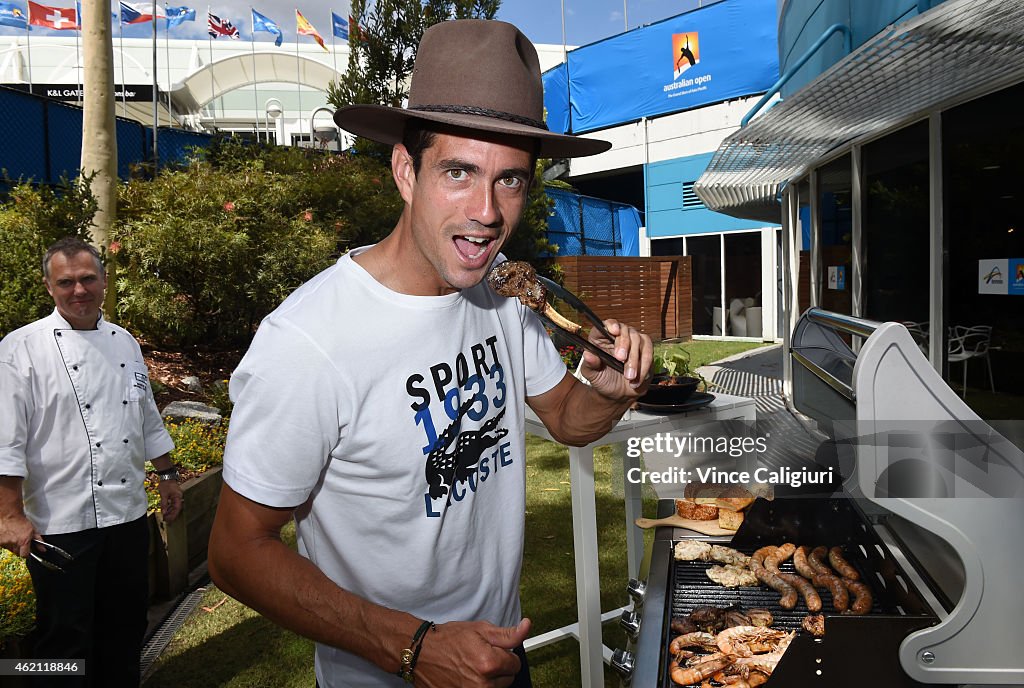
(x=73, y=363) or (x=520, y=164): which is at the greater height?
(x=520, y=164)

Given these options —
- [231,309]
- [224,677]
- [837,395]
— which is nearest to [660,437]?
[837,395]

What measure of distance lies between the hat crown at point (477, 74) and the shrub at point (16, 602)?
9.85ft

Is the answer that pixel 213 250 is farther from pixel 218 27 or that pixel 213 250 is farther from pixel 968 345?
pixel 218 27

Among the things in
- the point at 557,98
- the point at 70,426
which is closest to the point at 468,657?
the point at 70,426

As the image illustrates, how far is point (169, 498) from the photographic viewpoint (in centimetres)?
388

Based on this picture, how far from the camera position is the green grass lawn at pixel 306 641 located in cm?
373

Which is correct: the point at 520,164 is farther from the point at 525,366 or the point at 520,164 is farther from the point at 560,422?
the point at 560,422

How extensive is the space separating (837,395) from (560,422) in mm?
1060

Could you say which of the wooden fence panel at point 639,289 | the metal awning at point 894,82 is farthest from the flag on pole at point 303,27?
the metal awning at point 894,82

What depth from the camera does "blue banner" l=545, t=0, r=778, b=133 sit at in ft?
62.2

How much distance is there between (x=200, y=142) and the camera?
47.1 feet

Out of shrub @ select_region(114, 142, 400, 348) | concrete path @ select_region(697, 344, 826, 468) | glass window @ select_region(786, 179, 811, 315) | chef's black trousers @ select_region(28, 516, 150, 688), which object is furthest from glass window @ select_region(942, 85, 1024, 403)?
shrub @ select_region(114, 142, 400, 348)

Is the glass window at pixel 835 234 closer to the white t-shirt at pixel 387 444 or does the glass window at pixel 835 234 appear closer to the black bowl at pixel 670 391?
the black bowl at pixel 670 391

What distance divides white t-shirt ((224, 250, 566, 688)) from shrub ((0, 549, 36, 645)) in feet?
7.06
